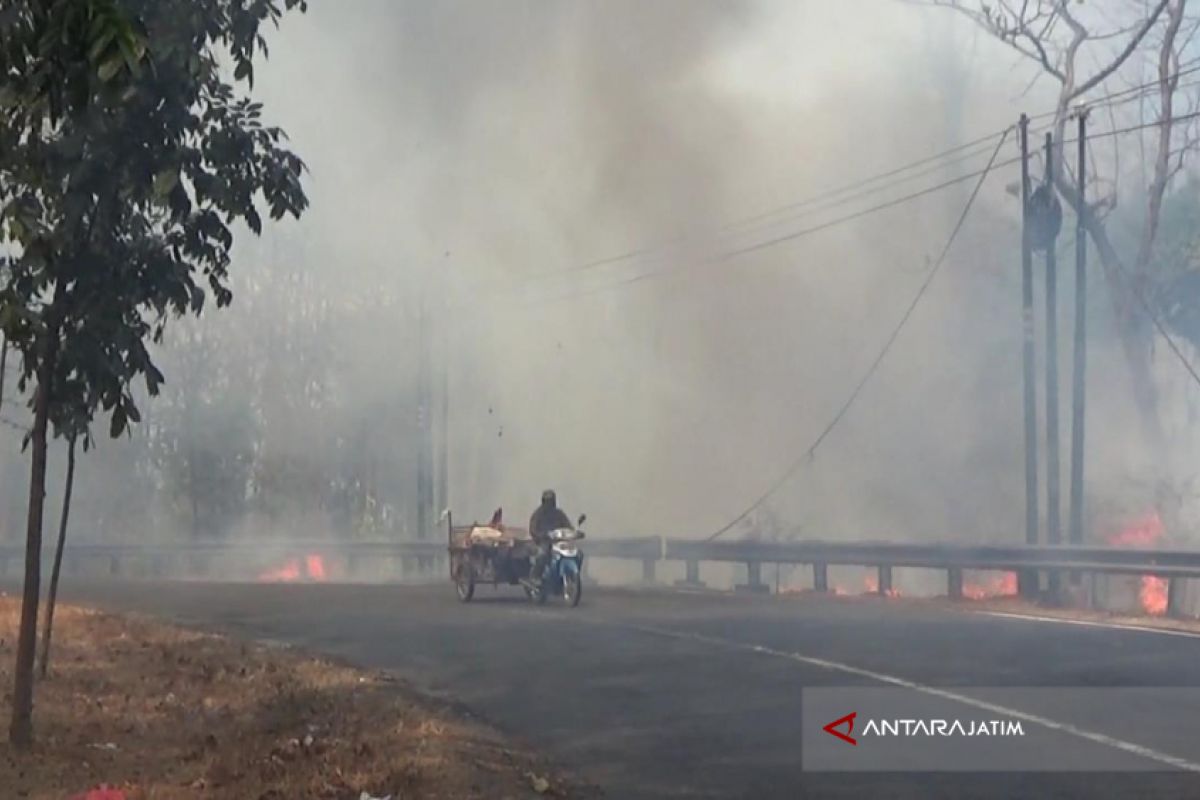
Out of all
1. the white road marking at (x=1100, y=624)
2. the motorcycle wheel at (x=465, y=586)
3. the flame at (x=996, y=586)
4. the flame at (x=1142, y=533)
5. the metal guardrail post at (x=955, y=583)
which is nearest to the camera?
the white road marking at (x=1100, y=624)

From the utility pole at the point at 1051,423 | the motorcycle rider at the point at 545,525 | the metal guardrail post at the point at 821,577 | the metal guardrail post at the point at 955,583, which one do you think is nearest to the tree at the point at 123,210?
the motorcycle rider at the point at 545,525

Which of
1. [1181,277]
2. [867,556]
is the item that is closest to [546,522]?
[867,556]

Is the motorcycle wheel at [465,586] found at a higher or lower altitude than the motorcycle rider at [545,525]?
lower

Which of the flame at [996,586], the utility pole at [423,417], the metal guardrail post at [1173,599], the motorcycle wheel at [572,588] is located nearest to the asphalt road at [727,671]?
the motorcycle wheel at [572,588]

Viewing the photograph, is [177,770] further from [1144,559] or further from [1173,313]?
[1173,313]

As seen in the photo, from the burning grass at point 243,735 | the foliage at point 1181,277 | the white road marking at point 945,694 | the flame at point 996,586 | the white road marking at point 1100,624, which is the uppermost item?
the foliage at point 1181,277

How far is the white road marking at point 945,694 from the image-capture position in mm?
9443

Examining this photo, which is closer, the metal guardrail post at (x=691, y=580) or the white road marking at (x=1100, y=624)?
the white road marking at (x=1100, y=624)

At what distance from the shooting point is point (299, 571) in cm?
4125

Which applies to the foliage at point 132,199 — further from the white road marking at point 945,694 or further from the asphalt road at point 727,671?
the white road marking at point 945,694

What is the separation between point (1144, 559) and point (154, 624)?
38.3 ft

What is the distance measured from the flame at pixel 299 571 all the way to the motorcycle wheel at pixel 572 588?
62.7 feet

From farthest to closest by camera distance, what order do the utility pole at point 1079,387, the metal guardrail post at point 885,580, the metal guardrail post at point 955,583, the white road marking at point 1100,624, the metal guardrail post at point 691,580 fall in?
the metal guardrail post at point 691,580
the utility pole at point 1079,387
the metal guardrail post at point 885,580
the metal guardrail post at point 955,583
the white road marking at point 1100,624

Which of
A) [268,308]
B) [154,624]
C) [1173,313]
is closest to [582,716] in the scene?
[154,624]
